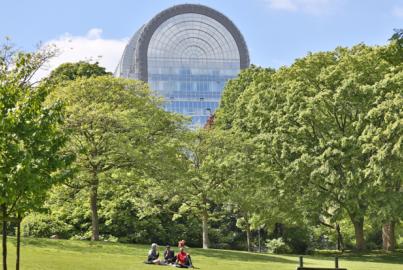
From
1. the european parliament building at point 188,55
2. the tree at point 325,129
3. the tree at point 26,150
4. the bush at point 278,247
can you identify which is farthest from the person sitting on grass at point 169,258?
the european parliament building at point 188,55

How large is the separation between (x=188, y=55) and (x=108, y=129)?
9348cm

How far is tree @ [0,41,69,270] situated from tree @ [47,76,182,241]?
47.0ft

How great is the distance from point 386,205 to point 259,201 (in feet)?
26.2

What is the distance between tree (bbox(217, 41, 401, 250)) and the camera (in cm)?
3306

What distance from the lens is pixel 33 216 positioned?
A: 32.6 metres

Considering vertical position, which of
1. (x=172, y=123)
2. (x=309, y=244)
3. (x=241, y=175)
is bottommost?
(x=309, y=244)

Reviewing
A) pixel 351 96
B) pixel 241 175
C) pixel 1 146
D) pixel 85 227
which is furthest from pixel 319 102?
pixel 1 146

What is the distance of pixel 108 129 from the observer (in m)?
29.4

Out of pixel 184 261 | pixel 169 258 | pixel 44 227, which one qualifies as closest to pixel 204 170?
pixel 44 227

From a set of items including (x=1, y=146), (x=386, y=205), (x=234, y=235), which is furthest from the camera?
(x=234, y=235)

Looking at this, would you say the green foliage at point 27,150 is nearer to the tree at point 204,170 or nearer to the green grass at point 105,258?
the green grass at point 105,258

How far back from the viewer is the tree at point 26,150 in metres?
11.9

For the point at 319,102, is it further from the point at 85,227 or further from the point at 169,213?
the point at 85,227

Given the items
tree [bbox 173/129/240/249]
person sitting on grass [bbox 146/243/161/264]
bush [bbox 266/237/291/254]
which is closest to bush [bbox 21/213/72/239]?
tree [bbox 173/129/240/249]
